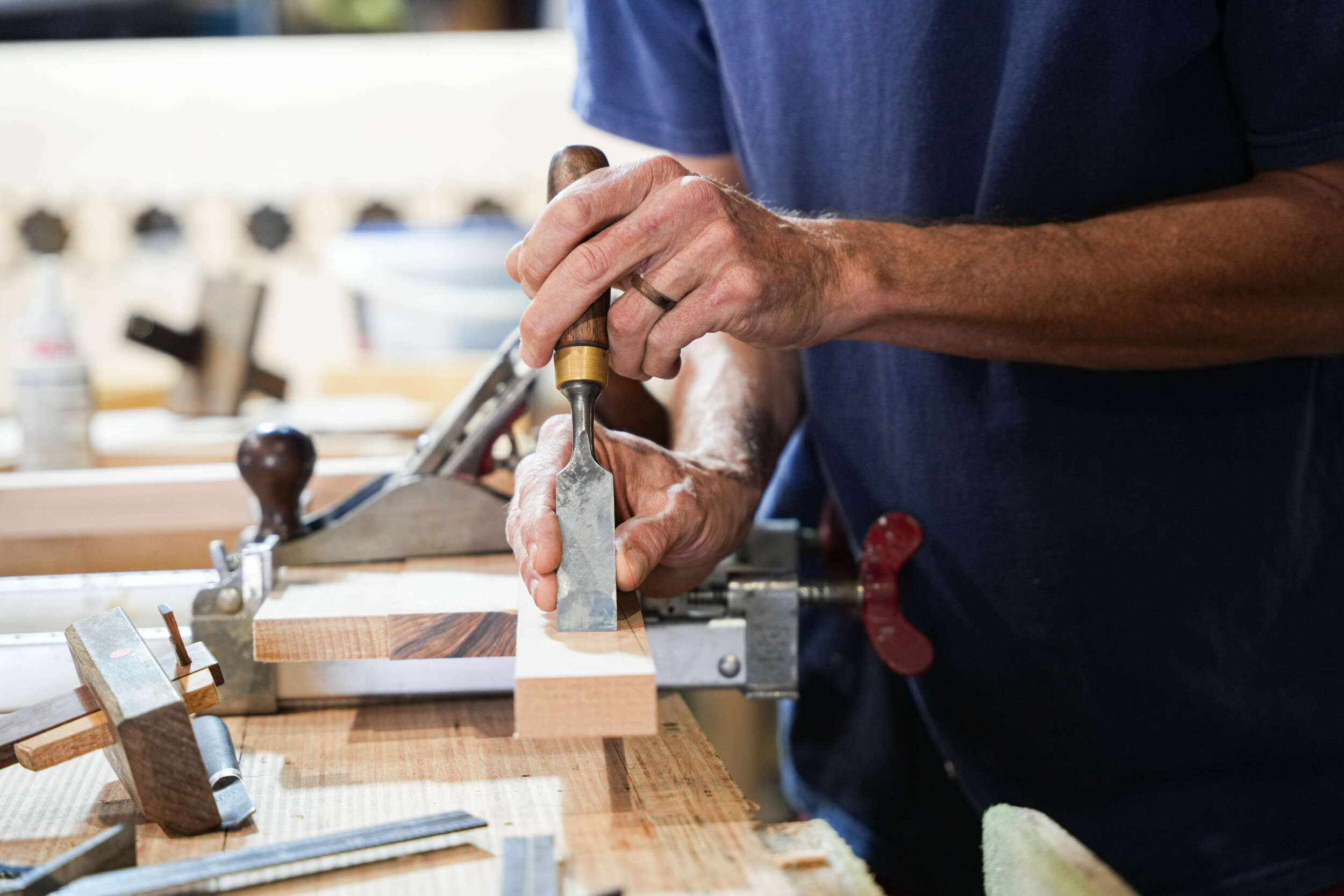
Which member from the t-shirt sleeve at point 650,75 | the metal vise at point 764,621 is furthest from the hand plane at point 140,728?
the t-shirt sleeve at point 650,75

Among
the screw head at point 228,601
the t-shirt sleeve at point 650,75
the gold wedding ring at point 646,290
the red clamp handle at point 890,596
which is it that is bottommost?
the red clamp handle at point 890,596

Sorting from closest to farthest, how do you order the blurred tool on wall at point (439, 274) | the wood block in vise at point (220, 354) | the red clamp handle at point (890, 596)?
the red clamp handle at point (890, 596)
the wood block in vise at point (220, 354)
the blurred tool on wall at point (439, 274)

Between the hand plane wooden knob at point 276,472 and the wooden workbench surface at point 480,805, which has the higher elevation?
the hand plane wooden knob at point 276,472

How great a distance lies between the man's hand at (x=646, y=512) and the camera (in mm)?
722

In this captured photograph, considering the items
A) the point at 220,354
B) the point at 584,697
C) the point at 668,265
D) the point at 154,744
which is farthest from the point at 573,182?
the point at 220,354

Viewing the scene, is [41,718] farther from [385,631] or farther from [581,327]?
[581,327]

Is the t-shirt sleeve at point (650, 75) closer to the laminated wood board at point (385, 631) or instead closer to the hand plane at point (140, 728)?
the laminated wood board at point (385, 631)

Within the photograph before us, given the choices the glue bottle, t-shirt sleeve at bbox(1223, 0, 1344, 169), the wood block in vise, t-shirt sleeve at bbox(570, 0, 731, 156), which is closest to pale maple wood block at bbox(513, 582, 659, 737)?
t-shirt sleeve at bbox(1223, 0, 1344, 169)

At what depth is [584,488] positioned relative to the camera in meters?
0.72

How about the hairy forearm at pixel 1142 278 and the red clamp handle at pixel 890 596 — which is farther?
the red clamp handle at pixel 890 596

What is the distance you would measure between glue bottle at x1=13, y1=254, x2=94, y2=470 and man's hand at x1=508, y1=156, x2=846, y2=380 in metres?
1.18

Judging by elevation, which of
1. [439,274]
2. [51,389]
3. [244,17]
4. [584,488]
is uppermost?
[244,17]

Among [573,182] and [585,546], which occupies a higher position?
[573,182]

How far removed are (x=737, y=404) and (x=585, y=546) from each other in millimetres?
457
